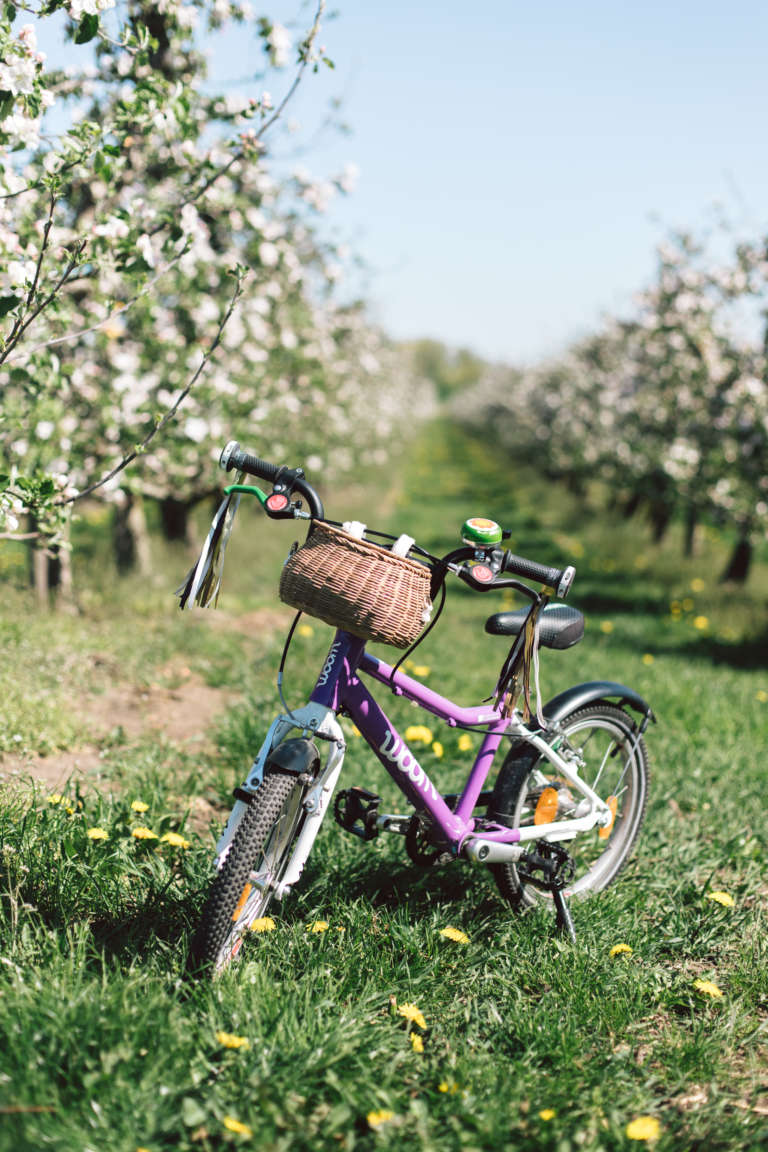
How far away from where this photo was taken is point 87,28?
2.97 m

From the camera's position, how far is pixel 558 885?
10.0 feet

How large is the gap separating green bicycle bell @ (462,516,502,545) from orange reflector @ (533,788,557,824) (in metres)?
1.16

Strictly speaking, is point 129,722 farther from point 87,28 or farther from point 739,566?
point 739,566

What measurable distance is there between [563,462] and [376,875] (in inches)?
672

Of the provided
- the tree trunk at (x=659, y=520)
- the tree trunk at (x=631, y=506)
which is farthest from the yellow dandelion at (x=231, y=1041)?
the tree trunk at (x=631, y=506)

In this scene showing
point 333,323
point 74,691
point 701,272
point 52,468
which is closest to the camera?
point 74,691

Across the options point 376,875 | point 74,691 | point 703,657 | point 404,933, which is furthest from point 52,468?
point 703,657

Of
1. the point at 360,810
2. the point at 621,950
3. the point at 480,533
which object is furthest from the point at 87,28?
the point at 621,950

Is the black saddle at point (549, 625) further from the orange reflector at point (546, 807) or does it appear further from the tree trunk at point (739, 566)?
the tree trunk at point (739, 566)

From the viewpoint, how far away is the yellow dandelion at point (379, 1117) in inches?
82.8

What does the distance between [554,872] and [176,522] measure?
27.0 feet

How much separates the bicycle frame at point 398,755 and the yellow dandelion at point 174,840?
1.66 feet

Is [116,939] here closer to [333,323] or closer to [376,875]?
[376,875]

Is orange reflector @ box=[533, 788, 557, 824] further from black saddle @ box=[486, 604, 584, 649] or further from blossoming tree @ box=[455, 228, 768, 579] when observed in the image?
blossoming tree @ box=[455, 228, 768, 579]
